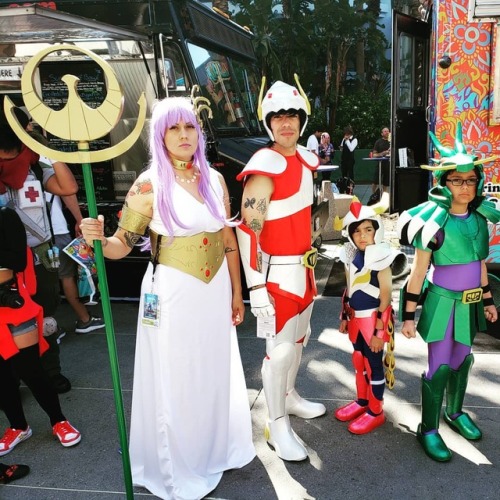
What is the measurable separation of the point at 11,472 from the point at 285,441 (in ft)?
4.65

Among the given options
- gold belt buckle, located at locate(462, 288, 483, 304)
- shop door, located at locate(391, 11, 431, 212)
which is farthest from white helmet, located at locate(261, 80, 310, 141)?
shop door, located at locate(391, 11, 431, 212)

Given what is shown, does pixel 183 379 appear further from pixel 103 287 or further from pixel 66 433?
pixel 66 433

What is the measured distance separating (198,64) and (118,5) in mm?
867

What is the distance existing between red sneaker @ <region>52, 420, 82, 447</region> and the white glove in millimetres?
1329

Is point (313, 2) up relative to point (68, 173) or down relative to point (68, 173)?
up

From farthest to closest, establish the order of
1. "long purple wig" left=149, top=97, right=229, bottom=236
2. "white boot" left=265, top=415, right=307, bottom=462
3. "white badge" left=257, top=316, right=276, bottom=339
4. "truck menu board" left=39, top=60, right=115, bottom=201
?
1. "truck menu board" left=39, top=60, right=115, bottom=201
2. "white boot" left=265, top=415, right=307, bottom=462
3. "white badge" left=257, top=316, right=276, bottom=339
4. "long purple wig" left=149, top=97, right=229, bottom=236

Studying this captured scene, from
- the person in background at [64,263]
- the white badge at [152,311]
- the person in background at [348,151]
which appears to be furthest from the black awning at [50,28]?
the person in background at [348,151]

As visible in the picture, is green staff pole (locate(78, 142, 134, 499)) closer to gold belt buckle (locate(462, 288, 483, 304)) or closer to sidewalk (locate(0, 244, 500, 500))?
sidewalk (locate(0, 244, 500, 500))

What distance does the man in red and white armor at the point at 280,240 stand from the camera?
8.96 feet

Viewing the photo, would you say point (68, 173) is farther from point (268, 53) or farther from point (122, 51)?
point (268, 53)

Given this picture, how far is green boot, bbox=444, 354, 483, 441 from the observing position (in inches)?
113

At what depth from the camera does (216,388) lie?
2.66 metres

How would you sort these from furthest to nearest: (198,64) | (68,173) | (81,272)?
(198,64)
(81,272)
(68,173)

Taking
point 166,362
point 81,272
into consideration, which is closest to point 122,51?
point 81,272
